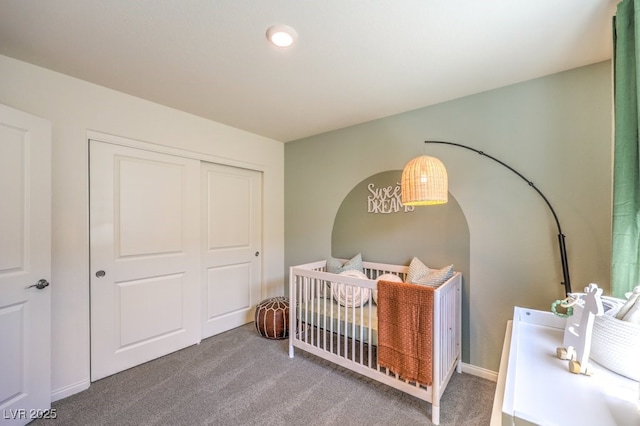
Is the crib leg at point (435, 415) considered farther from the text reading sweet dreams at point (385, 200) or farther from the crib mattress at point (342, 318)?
the text reading sweet dreams at point (385, 200)

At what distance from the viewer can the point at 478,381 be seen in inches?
84.8

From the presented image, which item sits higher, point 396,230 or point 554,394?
point 396,230

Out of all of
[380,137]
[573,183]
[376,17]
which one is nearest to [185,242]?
[380,137]

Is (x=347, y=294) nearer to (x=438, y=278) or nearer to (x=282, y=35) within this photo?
(x=438, y=278)

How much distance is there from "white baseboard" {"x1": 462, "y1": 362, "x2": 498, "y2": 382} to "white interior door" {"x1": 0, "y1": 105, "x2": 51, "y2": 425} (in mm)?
3115

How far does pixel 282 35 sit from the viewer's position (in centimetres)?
153

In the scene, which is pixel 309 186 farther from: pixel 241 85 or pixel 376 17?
pixel 376 17

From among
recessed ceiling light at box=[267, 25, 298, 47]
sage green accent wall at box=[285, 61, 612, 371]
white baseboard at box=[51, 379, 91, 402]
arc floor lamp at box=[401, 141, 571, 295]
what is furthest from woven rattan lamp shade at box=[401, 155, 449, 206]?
white baseboard at box=[51, 379, 91, 402]

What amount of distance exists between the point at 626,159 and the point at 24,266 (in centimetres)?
339

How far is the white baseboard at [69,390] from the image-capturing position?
190 centimetres

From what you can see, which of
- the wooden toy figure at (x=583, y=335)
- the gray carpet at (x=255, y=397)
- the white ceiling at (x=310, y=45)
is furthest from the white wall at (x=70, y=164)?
the wooden toy figure at (x=583, y=335)

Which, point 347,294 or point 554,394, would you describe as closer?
point 554,394

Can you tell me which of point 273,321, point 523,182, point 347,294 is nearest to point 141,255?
point 273,321

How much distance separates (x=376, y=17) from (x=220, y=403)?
2.65 meters
